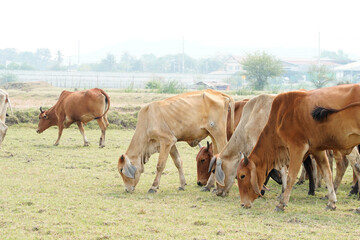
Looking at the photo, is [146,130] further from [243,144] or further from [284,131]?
[284,131]

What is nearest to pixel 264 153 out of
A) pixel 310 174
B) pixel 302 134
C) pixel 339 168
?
pixel 302 134

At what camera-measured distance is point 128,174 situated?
34.0 feet

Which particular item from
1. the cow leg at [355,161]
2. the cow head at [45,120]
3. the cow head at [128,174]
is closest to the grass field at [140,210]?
the cow head at [128,174]

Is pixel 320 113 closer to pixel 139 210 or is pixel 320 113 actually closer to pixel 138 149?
pixel 139 210

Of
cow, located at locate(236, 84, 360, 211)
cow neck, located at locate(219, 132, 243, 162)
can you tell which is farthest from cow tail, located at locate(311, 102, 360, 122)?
cow neck, located at locate(219, 132, 243, 162)

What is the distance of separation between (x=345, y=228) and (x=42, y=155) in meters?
9.62

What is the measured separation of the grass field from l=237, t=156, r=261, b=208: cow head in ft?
0.67

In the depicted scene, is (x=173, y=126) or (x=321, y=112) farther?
(x=173, y=126)

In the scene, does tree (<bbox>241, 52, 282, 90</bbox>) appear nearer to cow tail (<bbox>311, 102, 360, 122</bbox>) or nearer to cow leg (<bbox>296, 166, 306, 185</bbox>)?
cow leg (<bbox>296, 166, 306, 185</bbox>)

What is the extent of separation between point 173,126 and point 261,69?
5210 centimetres

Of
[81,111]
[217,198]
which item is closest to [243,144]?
[217,198]

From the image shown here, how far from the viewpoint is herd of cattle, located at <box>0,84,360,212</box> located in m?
8.12

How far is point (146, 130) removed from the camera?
10.8 metres

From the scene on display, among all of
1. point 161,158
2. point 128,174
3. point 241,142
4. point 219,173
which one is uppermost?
point 241,142
